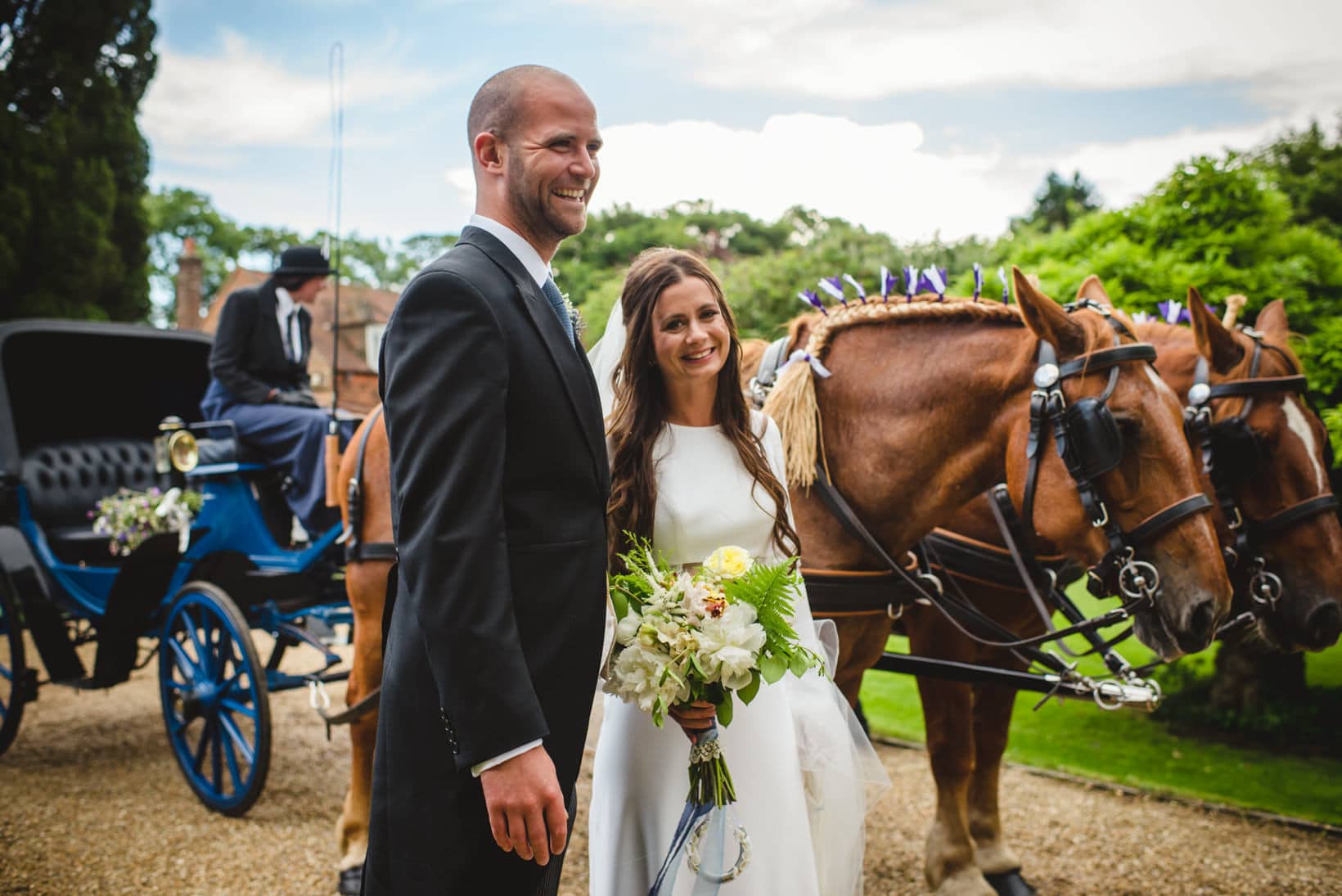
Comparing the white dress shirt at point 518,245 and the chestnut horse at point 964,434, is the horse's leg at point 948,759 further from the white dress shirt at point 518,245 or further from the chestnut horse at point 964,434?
the white dress shirt at point 518,245

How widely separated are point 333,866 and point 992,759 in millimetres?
3201

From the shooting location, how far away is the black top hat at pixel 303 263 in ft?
17.5

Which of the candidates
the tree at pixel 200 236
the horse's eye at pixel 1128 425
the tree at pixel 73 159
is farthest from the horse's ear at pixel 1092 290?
the tree at pixel 200 236

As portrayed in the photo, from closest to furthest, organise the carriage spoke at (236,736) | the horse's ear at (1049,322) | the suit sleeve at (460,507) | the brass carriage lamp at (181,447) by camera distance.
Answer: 1. the suit sleeve at (460,507)
2. the horse's ear at (1049,322)
3. the carriage spoke at (236,736)
4. the brass carriage lamp at (181,447)

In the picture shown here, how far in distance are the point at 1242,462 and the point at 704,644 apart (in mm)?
3000

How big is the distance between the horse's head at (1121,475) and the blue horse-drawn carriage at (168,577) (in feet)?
11.6

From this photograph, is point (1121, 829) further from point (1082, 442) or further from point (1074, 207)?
point (1074, 207)

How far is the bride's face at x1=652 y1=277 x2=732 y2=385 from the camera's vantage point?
2426mm

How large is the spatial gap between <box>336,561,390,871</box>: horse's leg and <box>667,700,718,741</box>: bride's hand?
6.99 ft

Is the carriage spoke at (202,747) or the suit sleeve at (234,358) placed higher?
the suit sleeve at (234,358)

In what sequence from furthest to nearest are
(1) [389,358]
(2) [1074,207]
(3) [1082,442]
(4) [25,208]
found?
1. (4) [25,208]
2. (2) [1074,207]
3. (3) [1082,442]
4. (1) [389,358]

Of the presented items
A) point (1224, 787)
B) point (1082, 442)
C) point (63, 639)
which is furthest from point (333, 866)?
point (1224, 787)

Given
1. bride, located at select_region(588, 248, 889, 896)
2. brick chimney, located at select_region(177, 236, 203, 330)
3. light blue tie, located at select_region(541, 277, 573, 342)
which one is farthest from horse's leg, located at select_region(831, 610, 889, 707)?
brick chimney, located at select_region(177, 236, 203, 330)

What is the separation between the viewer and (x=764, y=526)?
2.51 meters
